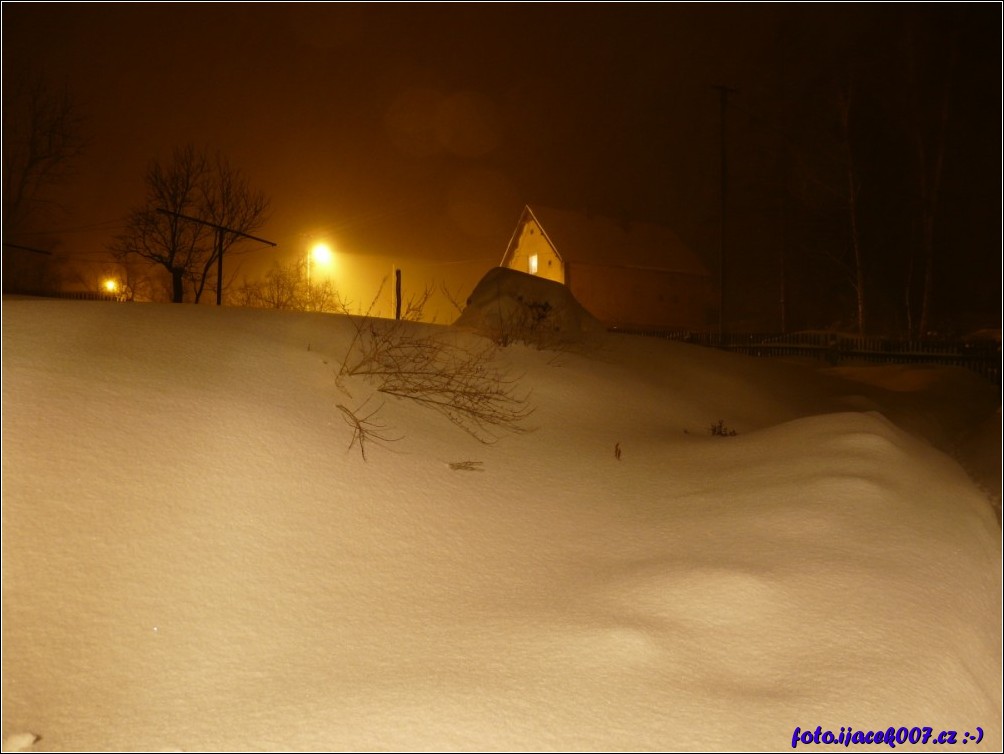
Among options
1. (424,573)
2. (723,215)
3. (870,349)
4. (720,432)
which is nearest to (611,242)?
(723,215)

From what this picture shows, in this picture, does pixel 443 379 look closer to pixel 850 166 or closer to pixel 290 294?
pixel 290 294

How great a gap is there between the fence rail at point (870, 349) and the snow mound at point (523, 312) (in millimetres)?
11512

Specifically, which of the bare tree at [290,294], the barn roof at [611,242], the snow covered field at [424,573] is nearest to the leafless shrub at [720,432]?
the snow covered field at [424,573]

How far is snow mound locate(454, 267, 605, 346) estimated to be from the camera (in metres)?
11.6

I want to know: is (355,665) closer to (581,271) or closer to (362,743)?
(362,743)

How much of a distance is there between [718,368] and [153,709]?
12.6 m

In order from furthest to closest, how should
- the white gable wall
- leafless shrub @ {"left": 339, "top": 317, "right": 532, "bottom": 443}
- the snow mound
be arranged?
the white gable wall → the snow mound → leafless shrub @ {"left": 339, "top": 317, "right": 532, "bottom": 443}

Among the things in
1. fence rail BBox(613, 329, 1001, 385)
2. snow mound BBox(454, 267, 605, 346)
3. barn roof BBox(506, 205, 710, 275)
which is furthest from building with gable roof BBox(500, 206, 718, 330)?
snow mound BBox(454, 267, 605, 346)

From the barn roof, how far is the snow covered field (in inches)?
1279

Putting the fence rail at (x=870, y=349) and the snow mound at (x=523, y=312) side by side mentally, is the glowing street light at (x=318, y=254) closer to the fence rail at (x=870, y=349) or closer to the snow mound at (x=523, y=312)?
the fence rail at (x=870, y=349)

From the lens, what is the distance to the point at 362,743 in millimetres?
2570

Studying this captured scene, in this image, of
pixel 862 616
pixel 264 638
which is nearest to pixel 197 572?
pixel 264 638

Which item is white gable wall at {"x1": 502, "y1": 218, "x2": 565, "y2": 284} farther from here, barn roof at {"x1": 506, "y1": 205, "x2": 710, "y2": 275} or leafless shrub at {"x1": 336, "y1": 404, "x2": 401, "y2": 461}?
leafless shrub at {"x1": 336, "y1": 404, "x2": 401, "y2": 461}

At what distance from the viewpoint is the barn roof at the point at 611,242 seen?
38812mm
